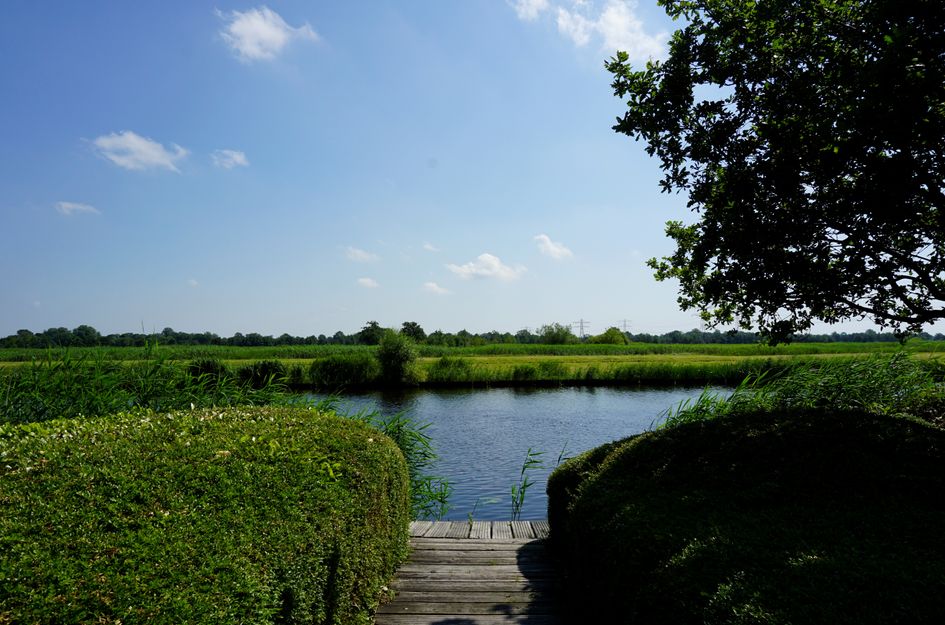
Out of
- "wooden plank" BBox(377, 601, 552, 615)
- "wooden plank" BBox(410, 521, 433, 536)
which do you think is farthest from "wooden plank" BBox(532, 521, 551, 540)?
"wooden plank" BBox(377, 601, 552, 615)

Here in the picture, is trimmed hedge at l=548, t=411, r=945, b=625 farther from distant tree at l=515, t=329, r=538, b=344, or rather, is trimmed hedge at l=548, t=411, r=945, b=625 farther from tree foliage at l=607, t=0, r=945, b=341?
distant tree at l=515, t=329, r=538, b=344

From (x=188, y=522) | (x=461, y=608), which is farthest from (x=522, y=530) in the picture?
(x=188, y=522)

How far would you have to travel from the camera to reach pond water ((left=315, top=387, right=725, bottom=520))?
1208 centimetres

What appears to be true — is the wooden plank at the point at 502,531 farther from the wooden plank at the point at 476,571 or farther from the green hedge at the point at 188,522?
the green hedge at the point at 188,522

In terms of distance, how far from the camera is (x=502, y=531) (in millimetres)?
6746

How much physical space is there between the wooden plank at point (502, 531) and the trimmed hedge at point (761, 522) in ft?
2.62

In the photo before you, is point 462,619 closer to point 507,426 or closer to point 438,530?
point 438,530

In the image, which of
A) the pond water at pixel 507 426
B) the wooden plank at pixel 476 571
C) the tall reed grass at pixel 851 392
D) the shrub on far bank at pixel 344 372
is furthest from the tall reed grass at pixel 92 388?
the shrub on far bank at pixel 344 372

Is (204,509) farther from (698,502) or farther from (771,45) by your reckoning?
(771,45)

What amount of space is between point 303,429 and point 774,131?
6329mm

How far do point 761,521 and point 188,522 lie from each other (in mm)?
3348

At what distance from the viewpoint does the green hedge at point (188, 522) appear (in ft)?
6.59

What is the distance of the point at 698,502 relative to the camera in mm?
4160

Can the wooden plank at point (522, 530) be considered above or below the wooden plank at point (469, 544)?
below
